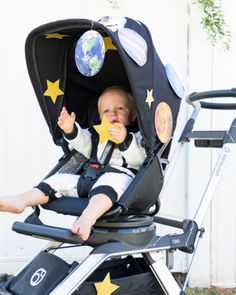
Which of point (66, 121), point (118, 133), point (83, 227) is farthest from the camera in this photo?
point (66, 121)

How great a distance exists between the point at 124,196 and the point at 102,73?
35.9 inches

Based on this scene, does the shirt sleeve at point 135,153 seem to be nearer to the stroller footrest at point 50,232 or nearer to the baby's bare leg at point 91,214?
the baby's bare leg at point 91,214

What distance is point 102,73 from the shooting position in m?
3.67

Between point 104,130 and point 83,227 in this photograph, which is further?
point 104,130

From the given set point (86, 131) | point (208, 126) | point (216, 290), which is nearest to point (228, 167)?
point (208, 126)

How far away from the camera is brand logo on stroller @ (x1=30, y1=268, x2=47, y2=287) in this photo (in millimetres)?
3041

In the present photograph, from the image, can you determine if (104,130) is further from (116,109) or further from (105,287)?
(105,287)

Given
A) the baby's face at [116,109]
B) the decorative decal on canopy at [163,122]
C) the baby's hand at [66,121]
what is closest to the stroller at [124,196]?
the decorative decal on canopy at [163,122]

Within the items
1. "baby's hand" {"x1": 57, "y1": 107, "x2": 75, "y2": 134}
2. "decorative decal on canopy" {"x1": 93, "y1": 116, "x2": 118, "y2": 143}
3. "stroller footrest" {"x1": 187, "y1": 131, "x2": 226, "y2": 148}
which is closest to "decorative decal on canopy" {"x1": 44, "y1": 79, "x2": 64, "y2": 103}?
"baby's hand" {"x1": 57, "y1": 107, "x2": 75, "y2": 134}

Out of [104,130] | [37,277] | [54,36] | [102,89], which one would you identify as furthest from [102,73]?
[37,277]

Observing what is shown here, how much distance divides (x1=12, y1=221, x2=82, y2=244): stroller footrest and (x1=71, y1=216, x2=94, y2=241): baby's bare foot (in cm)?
2

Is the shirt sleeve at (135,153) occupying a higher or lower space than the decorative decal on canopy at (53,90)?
lower

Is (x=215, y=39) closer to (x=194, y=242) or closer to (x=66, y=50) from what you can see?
(x=66, y=50)

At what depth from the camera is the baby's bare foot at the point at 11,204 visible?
306cm
